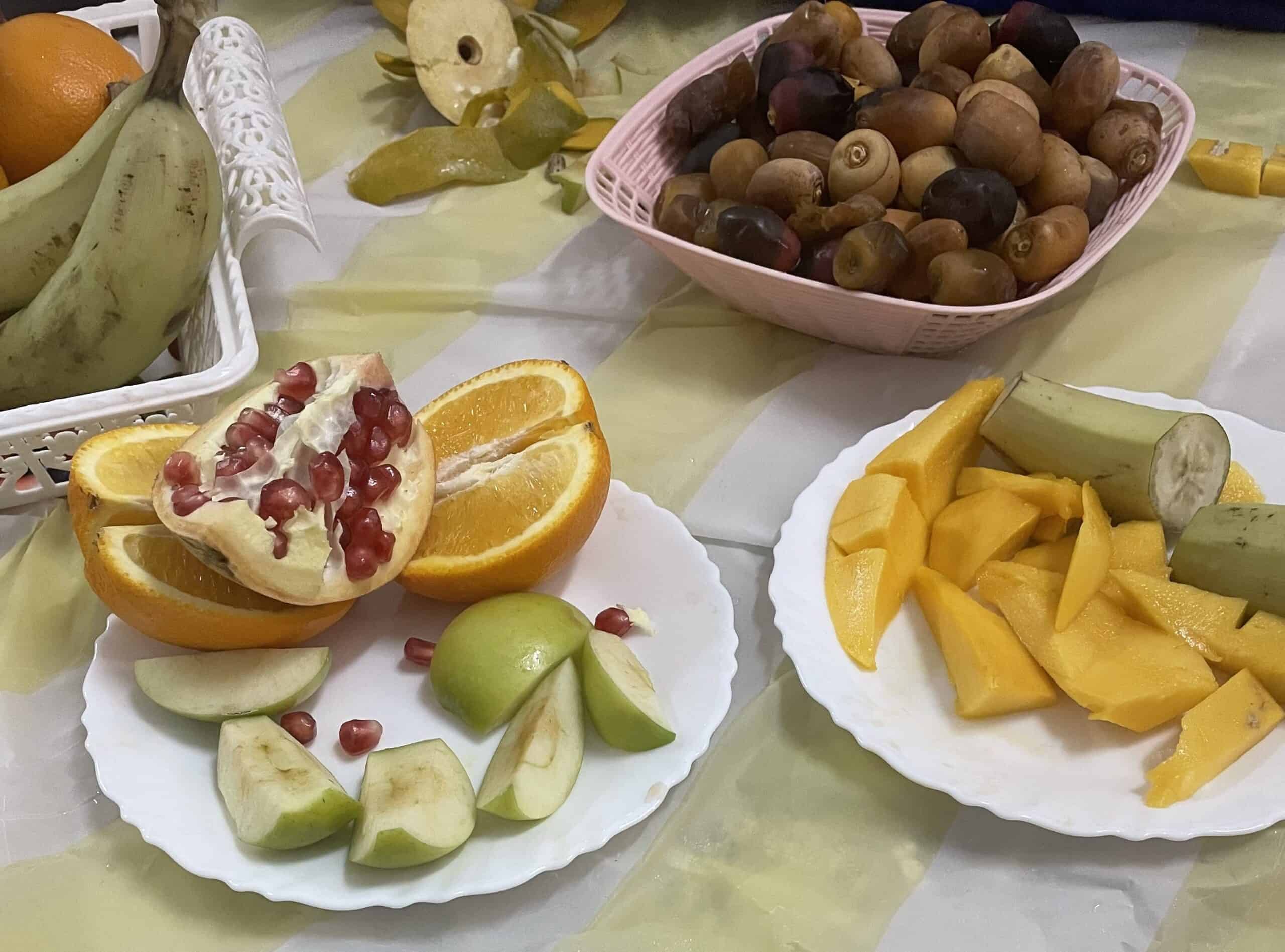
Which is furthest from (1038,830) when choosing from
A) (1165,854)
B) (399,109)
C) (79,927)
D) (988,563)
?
(399,109)

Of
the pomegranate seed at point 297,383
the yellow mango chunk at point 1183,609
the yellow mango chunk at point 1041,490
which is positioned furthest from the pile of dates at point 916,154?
the pomegranate seed at point 297,383

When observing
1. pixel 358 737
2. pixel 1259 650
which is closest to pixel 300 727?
pixel 358 737

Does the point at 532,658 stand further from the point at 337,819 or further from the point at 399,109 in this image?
the point at 399,109

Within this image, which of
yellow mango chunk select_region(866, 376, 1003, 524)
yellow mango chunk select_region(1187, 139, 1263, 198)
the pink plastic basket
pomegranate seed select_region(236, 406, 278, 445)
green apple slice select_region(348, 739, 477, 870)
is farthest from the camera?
A: yellow mango chunk select_region(1187, 139, 1263, 198)

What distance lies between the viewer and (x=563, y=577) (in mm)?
821

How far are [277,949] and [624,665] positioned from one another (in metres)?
0.27

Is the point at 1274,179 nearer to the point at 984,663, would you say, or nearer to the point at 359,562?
the point at 984,663

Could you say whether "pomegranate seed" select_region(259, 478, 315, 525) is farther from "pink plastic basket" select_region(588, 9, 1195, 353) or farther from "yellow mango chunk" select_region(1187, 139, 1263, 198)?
"yellow mango chunk" select_region(1187, 139, 1263, 198)

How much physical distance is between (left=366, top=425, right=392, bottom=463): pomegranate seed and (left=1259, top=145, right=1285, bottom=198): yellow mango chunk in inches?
39.8

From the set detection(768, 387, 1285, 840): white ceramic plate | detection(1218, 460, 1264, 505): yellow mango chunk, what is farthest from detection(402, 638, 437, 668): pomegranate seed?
detection(1218, 460, 1264, 505): yellow mango chunk

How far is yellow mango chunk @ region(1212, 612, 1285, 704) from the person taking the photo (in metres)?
0.67

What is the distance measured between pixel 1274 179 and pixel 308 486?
1078 mm

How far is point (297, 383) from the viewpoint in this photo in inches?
29.0

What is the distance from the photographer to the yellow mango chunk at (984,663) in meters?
0.69
